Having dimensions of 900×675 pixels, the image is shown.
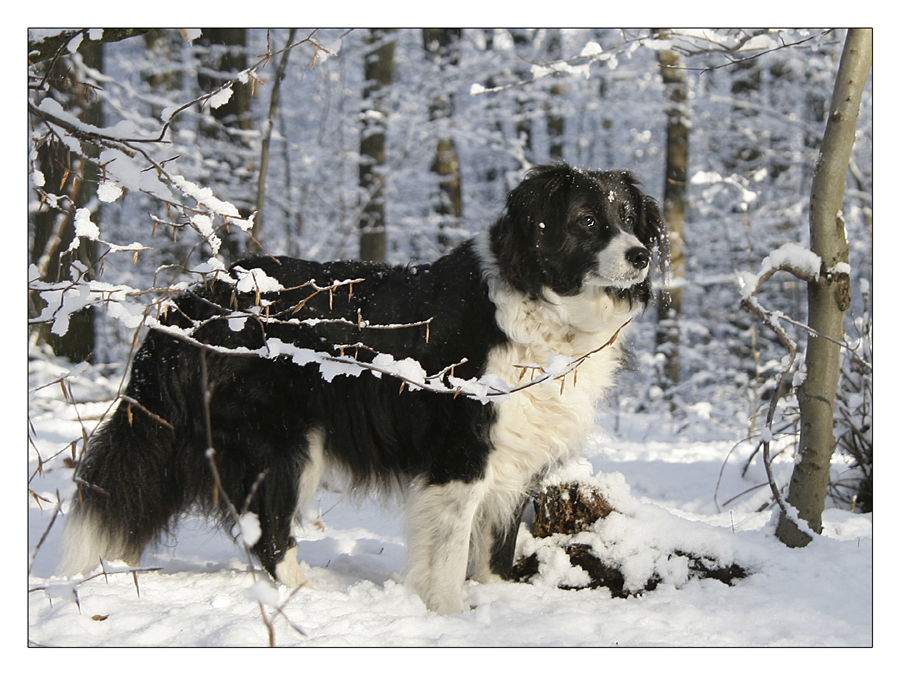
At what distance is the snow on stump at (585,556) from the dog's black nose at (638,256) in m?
1.08

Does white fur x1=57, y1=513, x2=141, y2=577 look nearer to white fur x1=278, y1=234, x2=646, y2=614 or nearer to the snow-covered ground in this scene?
the snow-covered ground

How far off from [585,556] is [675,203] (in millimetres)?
7029

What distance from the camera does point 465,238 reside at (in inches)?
235

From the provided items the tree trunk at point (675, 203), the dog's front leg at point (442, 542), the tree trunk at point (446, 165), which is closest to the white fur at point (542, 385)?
the dog's front leg at point (442, 542)

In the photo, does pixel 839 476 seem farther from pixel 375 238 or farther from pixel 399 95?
pixel 375 238

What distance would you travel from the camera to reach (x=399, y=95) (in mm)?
7383

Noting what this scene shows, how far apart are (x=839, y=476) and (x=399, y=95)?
5.44 metres

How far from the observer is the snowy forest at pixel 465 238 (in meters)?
2.44

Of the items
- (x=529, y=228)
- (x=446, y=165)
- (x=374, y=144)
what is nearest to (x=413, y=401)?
(x=529, y=228)

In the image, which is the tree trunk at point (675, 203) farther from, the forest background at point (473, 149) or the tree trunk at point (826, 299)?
the tree trunk at point (826, 299)

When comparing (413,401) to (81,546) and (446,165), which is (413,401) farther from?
(446,165)

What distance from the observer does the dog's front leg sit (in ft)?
9.29
